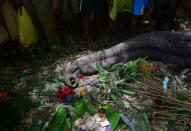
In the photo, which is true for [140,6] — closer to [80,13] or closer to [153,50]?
[153,50]

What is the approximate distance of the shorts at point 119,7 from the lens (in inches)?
146

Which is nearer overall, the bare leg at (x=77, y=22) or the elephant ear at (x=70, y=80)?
the elephant ear at (x=70, y=80)

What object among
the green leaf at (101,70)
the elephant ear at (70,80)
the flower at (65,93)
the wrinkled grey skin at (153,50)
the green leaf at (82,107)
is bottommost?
the green leaf at (82,107)

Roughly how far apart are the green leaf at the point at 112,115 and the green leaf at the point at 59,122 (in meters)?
0.63

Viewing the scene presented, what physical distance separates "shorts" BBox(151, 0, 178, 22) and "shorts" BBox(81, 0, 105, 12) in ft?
4.74

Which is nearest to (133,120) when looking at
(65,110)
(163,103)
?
(163,103)

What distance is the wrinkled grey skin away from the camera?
3.22m

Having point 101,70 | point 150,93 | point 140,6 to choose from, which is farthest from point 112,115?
point 140,6

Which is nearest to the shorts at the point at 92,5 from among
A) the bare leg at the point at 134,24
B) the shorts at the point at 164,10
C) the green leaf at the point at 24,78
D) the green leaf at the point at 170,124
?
the bare leg at the point at 134,24

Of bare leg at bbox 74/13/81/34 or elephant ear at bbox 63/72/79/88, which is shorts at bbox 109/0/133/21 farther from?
elephant ear at bbox 63/72/79/88

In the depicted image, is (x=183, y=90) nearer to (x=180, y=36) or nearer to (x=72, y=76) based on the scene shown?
(x=180, y=36)

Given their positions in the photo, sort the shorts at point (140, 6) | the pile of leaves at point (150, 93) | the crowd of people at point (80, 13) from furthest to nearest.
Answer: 1. the shorts at point (140, 6)
2. the crowd of people at point (80, 13)
3. the pile of leaves at point (150, 93)

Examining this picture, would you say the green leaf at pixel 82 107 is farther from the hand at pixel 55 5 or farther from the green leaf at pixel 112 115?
the hand at pixel 55 5

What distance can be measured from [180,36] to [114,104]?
7.73ft
